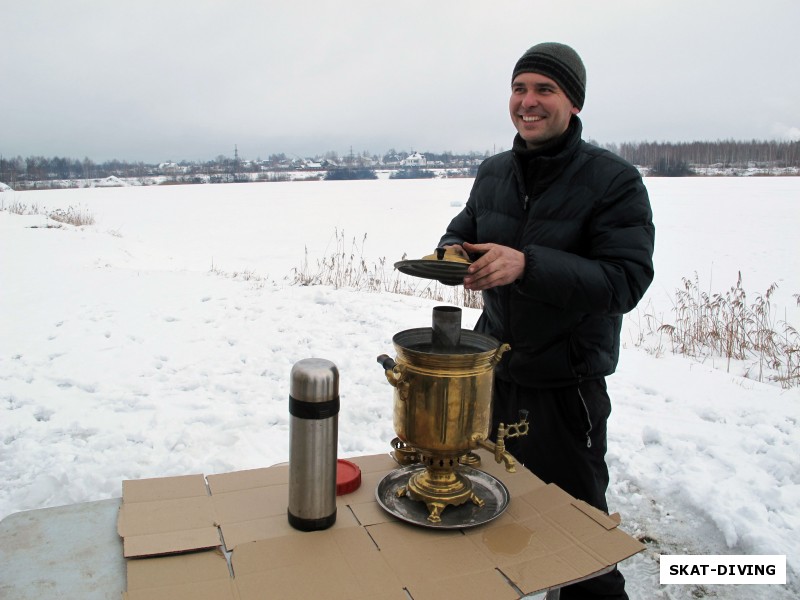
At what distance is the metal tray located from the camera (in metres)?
1.63

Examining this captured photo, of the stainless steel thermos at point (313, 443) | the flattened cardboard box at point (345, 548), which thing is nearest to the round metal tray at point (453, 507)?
the flattened cardboard box at point (345, 548)

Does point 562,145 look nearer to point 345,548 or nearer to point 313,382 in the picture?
point 313,382

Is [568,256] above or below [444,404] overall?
above

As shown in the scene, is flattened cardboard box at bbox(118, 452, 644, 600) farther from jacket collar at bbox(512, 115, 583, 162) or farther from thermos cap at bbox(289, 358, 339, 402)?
jacket collar at bbox(512, 115, 583, 162)

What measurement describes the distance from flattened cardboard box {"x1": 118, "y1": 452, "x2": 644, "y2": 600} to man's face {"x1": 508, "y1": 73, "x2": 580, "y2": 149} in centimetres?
116

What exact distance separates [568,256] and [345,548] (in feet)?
3.40

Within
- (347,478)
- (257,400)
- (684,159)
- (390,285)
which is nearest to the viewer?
(347,478)

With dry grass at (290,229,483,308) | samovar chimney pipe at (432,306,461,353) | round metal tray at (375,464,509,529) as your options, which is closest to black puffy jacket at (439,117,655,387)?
samovar chimney pipe at (432,306,461,353)

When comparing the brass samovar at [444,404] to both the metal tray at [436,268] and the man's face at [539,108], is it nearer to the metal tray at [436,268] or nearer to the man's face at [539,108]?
the metal tray at [436,268]

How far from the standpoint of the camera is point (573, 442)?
7.07ft

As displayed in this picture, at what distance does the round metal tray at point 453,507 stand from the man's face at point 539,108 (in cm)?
A: 114

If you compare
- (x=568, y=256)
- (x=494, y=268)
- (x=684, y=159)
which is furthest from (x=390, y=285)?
(x=684, y=159)

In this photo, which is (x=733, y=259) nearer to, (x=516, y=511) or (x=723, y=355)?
(x=723, y=355)

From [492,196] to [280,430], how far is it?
7.81ft
